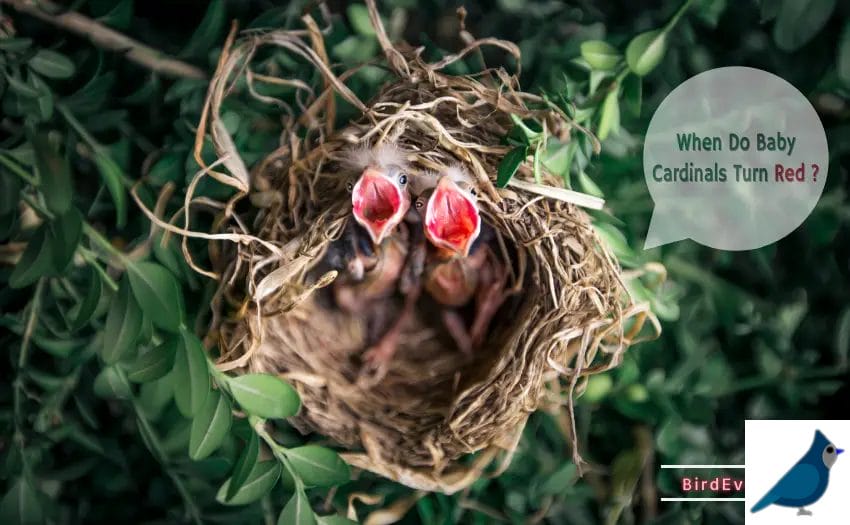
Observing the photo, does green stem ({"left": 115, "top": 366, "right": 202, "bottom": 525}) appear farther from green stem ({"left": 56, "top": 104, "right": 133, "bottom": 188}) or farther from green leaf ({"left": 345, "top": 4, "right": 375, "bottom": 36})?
green leaf ({"left": 345, "top": 4, "right": 375, "bottom": 36})

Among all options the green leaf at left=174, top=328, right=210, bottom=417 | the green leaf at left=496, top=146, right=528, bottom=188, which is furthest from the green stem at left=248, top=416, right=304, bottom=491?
the green leaf at left=496, top=146, right=528, bottom=188

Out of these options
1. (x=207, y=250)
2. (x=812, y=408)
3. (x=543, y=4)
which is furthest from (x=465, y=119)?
(x=812, y=408)

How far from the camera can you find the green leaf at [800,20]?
0.71 metres

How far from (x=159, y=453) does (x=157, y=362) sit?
0.21 m

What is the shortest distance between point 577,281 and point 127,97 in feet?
1.82

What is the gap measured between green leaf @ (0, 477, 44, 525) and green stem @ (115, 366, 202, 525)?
0.45 feet

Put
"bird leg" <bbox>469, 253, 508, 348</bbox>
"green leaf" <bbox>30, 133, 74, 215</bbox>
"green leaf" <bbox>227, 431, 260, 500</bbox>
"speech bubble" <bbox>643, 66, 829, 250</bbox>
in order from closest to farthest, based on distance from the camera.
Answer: "green leaf" <bbox>30, 133, 74, 215</bbox>, "green leaf" <bbox>227, 431, 260, 500</bbox>, "speech bubble" <bbox>643, 66, 829, 250</bbox>, "bird leg" <bbox>469, 253, 508, 348</bbox>

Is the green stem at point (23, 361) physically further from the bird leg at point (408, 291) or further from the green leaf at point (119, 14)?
the bird leg at point (408, 291)

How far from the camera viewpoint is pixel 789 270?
2.87 ft

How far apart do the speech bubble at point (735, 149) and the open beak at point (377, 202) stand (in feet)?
0.99

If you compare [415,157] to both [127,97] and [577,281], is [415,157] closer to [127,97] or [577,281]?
[577,281]

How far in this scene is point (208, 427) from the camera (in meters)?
0.70

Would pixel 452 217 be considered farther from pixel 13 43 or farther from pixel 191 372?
pixel 13 43

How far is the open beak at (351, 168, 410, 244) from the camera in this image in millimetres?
785
